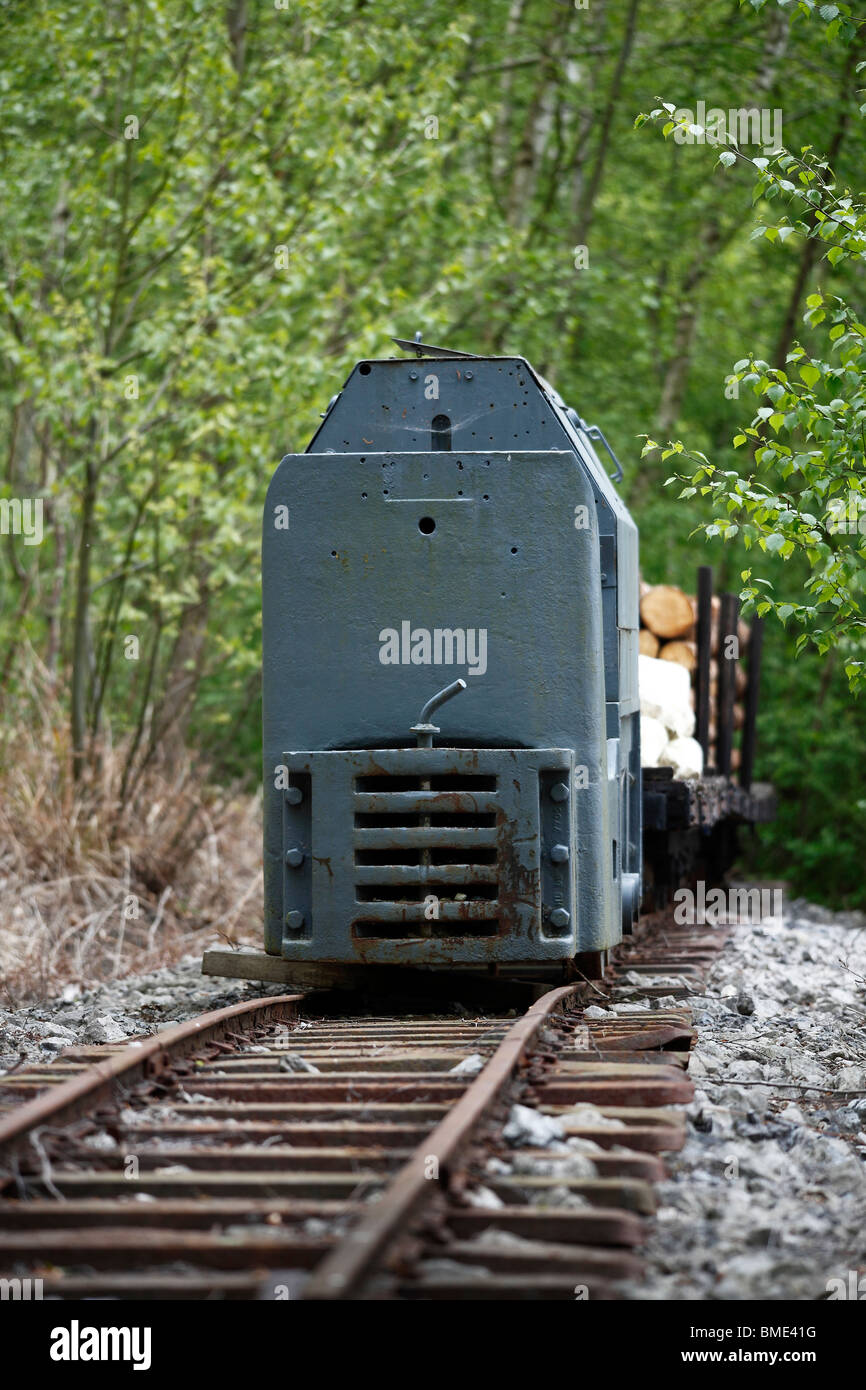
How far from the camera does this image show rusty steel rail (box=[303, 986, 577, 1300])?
2.88 m

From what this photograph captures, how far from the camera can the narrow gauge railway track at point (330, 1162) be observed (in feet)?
10.9

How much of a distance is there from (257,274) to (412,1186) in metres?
11.5

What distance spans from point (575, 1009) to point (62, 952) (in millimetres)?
4005

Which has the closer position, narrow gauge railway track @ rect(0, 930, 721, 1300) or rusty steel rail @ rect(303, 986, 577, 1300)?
rusty steel rail @ rect(303, 986, 577, 1300)

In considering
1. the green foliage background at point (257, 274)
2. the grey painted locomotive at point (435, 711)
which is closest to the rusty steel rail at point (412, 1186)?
the grey painted locomotive at point (435, 711)

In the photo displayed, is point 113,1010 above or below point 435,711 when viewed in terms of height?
below

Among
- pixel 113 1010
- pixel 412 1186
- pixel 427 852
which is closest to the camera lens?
pixel 412 1186

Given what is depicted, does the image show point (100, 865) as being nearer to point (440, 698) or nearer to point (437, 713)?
point (437, 713)

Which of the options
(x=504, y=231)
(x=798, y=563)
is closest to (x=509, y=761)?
(x=504, y=231)

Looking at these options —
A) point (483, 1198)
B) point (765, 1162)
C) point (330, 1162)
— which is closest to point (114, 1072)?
point (330, 1162)

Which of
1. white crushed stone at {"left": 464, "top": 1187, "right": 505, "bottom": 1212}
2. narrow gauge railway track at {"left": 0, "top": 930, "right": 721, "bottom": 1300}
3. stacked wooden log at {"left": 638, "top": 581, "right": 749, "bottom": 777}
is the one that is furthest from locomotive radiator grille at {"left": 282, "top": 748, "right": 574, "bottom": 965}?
stacked wooden log at {"left": 638, "top": 581, "right": 749, "bottom": 777}

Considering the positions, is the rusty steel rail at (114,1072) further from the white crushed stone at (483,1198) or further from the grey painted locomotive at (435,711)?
the white crushed stone at (483,1198)

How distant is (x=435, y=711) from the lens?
21.5ft

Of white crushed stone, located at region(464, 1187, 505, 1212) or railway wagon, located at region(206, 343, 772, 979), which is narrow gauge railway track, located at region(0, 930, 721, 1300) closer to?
white crushed stone, located at region(464, 1187, 505, 1212)
